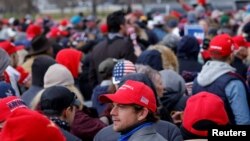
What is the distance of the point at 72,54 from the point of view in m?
8.52

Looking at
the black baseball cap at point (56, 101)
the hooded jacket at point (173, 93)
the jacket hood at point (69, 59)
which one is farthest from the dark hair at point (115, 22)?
the black baseball cap at point (56, 101)

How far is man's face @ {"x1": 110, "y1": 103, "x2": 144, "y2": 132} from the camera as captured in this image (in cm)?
420

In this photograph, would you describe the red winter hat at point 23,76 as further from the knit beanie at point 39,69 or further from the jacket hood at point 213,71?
the jacket hood at point 213,71

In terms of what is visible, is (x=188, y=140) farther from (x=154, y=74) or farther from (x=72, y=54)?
(x=72, y=54)

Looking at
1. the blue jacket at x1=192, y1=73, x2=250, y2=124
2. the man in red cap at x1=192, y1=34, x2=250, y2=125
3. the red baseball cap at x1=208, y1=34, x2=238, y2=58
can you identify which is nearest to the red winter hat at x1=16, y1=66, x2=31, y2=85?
the man in red cap at x1=192, y1=34, x2=250, y2=125

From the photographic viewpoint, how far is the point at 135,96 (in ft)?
13.9

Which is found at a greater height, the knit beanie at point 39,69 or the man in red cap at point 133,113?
the man in red cap at point 133,113

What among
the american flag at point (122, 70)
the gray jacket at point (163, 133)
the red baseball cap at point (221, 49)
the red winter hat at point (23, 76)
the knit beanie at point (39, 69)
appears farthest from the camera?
the red winter hat at point (23, 76)

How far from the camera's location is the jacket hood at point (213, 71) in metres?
6.28

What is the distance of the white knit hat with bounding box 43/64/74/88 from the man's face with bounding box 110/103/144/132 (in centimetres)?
212

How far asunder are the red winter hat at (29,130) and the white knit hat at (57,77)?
9.68 feet


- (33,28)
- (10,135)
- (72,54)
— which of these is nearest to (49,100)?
(10,135)

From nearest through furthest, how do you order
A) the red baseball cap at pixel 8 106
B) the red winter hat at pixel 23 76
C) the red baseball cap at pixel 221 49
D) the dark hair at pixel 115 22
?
the red baseball cap at pixel 8 106 → the red baseball cap at pixel 221 49 → the red winter hat at pixel 23 76 → the dark hair at pixel 115 22

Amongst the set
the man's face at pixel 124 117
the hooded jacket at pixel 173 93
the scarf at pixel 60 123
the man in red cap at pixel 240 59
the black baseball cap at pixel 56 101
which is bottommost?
the man in red cap at pixel 240 59
